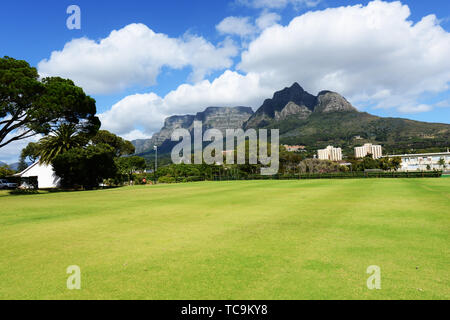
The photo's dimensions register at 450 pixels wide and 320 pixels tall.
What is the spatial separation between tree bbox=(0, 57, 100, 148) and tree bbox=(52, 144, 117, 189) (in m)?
7.34

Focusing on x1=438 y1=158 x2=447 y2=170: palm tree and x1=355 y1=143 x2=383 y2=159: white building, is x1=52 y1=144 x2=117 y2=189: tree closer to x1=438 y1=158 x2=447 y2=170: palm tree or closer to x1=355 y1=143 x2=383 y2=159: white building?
x1=438 y1=158 x2=447 y2=170: palm tree

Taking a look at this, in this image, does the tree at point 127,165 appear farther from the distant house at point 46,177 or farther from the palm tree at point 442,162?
the palm tree at point 442,162

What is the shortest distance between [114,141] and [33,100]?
39.0 meters

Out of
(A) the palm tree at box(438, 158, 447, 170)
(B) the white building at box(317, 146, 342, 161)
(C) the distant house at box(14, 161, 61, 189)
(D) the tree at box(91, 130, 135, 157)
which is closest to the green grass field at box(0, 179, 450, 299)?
(C) the distant house at box(14, 161, 61, 189)

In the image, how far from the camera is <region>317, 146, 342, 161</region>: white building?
143 m

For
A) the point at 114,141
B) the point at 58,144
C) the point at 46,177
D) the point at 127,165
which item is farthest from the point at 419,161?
the point at 46,177

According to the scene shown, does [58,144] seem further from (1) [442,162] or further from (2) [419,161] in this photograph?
(1) [442,162]

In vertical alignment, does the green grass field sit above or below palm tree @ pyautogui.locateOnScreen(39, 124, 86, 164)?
below

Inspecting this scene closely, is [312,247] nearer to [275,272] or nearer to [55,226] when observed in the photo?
[275,272]

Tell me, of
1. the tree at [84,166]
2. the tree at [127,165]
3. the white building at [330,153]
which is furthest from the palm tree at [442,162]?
the tree at [84,166]

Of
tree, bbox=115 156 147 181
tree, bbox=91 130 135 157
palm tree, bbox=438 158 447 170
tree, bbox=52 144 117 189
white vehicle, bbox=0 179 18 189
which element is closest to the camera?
tree, bbox=52 144 117 189

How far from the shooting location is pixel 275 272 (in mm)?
4691

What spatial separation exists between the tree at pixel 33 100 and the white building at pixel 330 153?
127 meters
